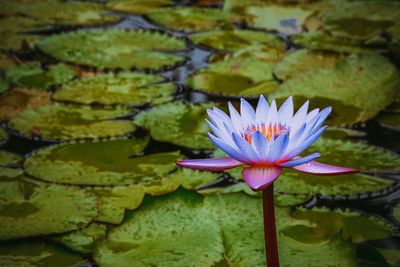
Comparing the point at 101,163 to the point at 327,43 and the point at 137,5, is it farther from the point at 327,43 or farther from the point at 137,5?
the point at 137,5

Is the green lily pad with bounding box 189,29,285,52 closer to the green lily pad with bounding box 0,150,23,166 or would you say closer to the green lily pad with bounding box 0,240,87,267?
the green lily pad with bounding box 0,150,23,166

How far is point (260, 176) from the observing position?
73 centimetres

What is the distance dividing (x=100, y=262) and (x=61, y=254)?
15cm

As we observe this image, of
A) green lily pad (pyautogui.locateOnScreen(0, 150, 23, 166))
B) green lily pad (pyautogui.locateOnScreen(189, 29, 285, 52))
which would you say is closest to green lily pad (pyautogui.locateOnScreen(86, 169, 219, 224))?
green lily pad (pyautogui.locateOnScreen(0, 150, 23, 166))

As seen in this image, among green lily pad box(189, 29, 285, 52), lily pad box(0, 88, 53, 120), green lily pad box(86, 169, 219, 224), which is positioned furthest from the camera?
green lily pad box(189, 29, 285, 52)

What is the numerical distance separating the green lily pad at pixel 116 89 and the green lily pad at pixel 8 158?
18.2 inches

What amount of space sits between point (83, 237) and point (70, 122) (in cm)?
74

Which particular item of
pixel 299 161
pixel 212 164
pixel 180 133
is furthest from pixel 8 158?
pixel 299 161

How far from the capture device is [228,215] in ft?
3.86

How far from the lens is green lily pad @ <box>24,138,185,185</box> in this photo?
4.76 ft

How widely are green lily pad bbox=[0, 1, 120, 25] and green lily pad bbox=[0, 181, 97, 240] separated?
192 centimetres

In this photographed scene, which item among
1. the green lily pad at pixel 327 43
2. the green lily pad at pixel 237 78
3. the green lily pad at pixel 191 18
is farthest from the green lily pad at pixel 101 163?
the green lily pad at pixel 191 18

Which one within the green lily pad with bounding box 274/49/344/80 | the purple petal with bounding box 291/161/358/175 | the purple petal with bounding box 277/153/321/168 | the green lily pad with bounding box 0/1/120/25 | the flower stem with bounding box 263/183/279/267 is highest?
the green lily pad with bounding box 0/1/120/25

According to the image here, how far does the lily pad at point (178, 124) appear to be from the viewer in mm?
1669
